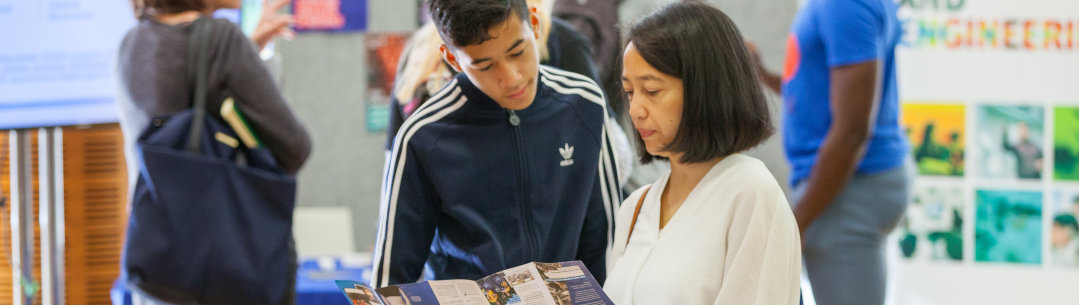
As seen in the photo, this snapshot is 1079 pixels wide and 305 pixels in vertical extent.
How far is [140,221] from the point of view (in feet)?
5.75

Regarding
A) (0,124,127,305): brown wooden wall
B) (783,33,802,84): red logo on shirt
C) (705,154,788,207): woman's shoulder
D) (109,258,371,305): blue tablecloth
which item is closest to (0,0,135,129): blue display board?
(109,258,371,305): blue tablecloth

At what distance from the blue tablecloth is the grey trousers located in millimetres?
1340

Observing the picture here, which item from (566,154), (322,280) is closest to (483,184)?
(566,154)

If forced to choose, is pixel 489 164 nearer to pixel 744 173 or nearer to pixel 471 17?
pixel 471 17

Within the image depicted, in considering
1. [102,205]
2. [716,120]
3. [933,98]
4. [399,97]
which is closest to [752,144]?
[716,120]

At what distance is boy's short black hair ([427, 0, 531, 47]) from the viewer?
1496 millimetres

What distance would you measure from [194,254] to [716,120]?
42.0 inches

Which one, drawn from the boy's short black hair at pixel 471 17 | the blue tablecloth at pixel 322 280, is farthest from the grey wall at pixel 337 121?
the boy's short black hair at pixel 471 17

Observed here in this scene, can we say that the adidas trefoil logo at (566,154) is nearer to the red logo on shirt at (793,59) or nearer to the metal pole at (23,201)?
the red logo on shirt at (793,59)

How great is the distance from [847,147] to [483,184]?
86 centimetres

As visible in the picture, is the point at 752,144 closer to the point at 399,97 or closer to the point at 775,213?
the point at 775,213

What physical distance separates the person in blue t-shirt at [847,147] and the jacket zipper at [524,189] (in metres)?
0.74

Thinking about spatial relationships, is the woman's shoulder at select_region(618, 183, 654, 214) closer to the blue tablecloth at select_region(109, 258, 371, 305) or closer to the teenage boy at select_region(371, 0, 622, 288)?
the teenage boy at select_region(371, 0, 622, 288)

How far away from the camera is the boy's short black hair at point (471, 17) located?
1.50 metres
